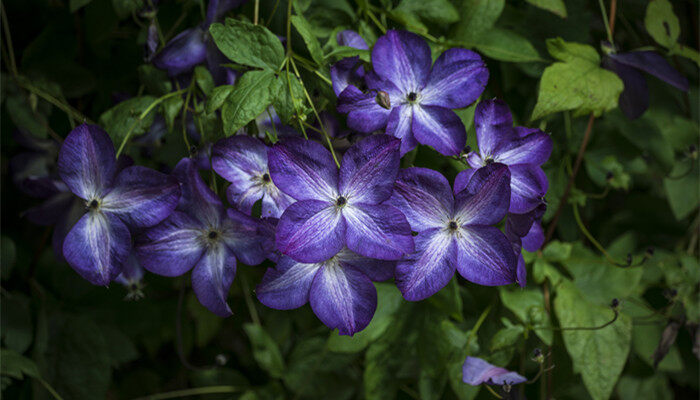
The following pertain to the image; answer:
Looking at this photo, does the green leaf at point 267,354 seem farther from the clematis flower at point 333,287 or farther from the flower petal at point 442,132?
the flower petal at point 442,132

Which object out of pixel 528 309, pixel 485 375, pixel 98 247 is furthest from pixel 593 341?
pixel 98 247

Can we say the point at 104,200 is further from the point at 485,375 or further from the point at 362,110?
the point at 485,375

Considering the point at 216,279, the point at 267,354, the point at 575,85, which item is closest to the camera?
the point at 216,279

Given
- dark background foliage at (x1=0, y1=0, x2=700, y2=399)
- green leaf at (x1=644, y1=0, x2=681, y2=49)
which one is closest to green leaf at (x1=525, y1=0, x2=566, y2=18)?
dark background foliage at (x1=0, y1=0, x2=700, y2=399)

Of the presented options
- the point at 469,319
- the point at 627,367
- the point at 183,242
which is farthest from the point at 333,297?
the point at 627,367

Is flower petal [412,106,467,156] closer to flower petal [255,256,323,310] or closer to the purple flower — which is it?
flower petal [255,256,323,310]

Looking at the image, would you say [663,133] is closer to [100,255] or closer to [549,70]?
[549,70]
